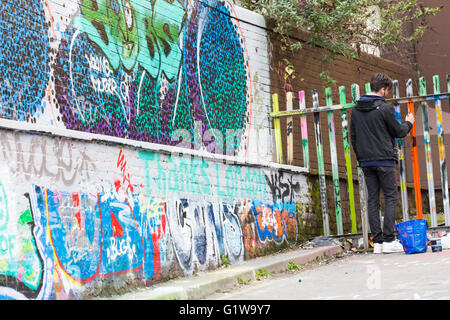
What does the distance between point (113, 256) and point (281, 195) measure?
3.06m

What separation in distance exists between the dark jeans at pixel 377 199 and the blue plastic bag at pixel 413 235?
0.82ft

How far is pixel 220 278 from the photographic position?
6.42 meters

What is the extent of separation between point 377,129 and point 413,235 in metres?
1.22

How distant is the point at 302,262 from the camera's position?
783 cm

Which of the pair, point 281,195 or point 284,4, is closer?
point 281,195

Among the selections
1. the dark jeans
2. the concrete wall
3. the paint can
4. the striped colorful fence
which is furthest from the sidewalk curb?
the paint can

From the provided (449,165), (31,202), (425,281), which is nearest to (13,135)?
(31,202)

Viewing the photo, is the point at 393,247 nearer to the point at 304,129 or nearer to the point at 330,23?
the point at 304,129

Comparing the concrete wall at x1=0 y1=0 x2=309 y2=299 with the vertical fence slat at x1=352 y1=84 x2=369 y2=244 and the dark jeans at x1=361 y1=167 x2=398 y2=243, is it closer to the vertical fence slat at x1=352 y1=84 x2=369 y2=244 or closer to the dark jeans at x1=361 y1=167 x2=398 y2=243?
the vertical fence slat at x1=352 y1=84 x2=369 y2=244

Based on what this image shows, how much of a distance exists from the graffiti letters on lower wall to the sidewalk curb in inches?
8.1

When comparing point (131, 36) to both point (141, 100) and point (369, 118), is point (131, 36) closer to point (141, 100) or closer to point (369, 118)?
point (141, 100)

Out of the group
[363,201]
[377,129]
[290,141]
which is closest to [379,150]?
[377,129]
